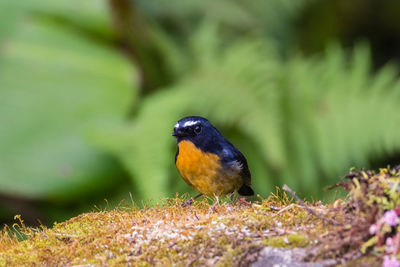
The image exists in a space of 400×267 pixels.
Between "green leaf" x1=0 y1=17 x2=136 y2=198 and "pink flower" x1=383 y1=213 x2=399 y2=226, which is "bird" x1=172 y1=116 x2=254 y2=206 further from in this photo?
"green leaf" x1=0 y1=17 x2=136 y2=198

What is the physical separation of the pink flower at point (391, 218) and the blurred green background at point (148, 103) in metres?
2.29

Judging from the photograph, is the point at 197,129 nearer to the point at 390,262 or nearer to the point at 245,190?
the point at 245,190

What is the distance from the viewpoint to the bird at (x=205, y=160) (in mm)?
2598

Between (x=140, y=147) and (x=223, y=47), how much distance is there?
1.97 m

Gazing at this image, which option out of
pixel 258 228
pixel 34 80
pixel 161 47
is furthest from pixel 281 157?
pixel 258 228

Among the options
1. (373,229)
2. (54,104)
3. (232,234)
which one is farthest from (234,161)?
(54,104)

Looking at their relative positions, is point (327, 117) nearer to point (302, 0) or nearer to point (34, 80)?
point (302, 0)

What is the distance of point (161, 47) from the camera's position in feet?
16.3

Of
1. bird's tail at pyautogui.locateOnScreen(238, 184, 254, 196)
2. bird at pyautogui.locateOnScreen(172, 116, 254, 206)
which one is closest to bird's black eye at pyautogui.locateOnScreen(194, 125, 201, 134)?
bird at pyautogui.locateOnScreen(172, 116, 254, 206)

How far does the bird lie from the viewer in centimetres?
260

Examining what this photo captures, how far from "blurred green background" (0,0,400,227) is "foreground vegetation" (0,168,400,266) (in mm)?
1790

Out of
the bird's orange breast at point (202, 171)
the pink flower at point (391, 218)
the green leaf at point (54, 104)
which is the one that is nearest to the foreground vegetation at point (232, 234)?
the pink flower at point (391, 218)

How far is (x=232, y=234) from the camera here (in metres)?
1.69

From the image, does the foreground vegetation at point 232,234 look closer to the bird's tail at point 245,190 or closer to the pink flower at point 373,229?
the pink flower at point 373,229
